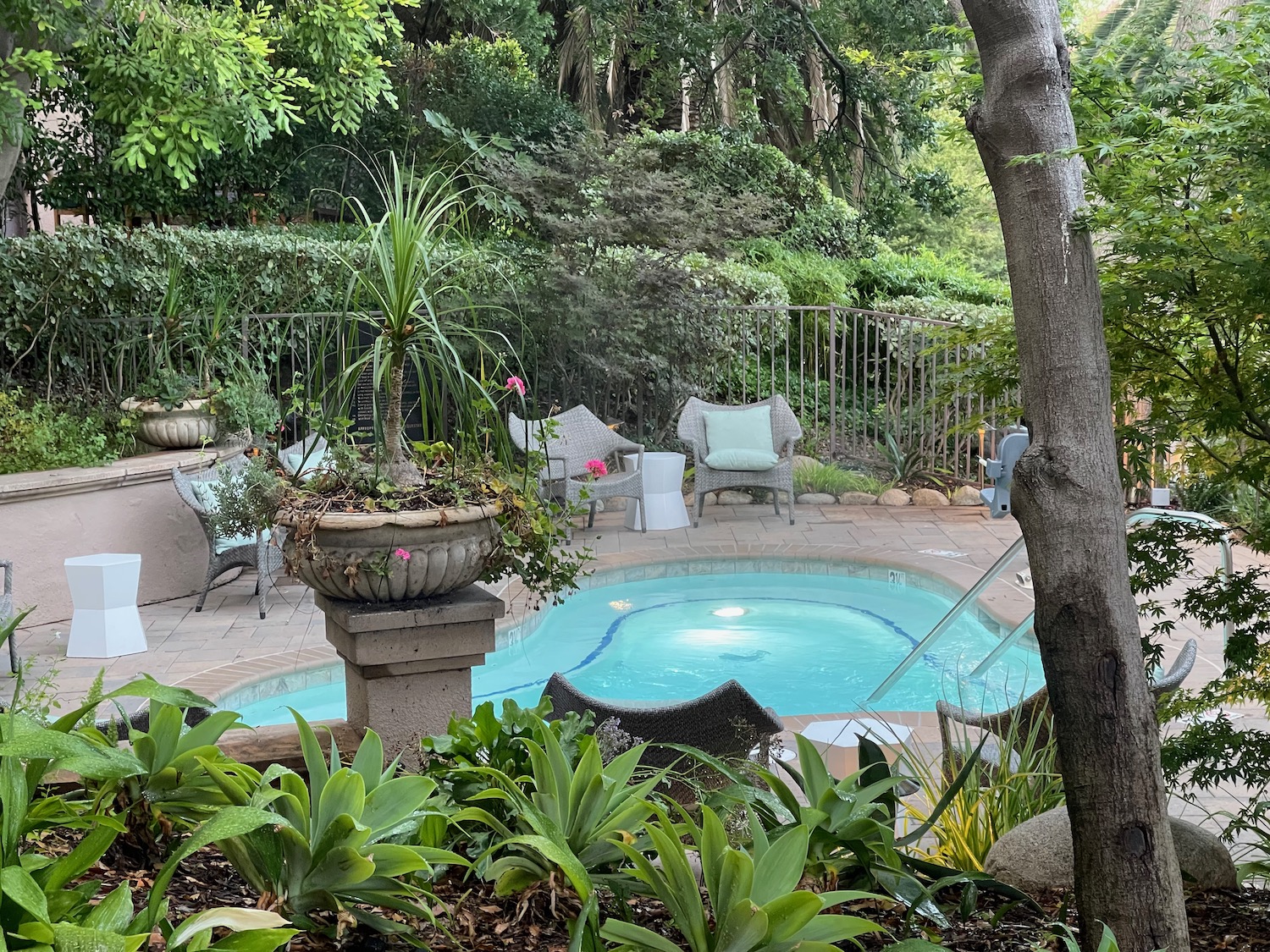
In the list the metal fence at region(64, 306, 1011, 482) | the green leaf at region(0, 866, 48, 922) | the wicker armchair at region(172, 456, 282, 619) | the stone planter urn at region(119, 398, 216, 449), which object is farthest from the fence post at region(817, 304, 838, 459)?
the green leaf at region(0, 866, 48, 922)

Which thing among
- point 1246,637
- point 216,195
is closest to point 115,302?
point 216,195

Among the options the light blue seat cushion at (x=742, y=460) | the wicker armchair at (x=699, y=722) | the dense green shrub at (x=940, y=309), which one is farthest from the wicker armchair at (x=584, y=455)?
the wicker armchair at (x=699, y=722)

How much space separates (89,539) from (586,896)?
20.6ft

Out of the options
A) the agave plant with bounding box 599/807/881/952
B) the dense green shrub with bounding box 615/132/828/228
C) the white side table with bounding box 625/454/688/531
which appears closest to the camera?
the agave plant with bounding box 599/807/881/952

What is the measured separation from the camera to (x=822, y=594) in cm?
805

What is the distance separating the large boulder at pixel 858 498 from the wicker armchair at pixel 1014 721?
651 centimetres

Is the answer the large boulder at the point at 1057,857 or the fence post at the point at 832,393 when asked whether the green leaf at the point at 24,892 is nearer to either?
the large boulder at the point at 1057,857

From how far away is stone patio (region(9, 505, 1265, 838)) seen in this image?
18.0ft

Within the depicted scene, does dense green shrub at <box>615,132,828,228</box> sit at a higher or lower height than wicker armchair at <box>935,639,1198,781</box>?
higher

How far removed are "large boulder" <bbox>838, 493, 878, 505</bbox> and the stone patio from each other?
0.14 meters

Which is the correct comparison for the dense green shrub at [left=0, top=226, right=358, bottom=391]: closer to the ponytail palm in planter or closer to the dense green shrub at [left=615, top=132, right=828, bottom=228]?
the ponytail palm in planter

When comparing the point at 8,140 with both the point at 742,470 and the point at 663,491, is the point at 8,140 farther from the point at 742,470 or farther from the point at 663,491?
the point at 742,470

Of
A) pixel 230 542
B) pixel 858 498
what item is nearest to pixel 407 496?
pixel 230 542

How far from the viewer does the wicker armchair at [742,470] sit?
943 centimetres
